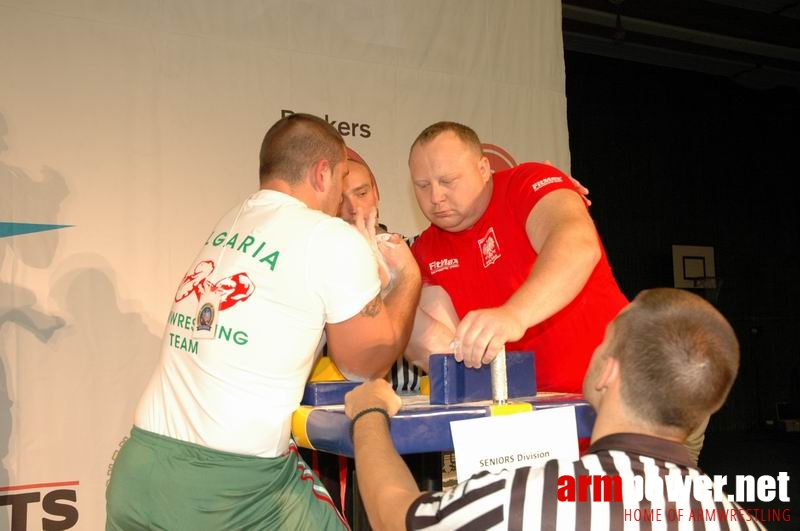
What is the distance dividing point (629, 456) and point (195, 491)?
96 centimetres

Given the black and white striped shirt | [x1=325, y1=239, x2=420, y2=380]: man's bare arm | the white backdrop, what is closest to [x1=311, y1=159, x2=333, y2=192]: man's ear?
[x1=325, y1=239, x2=420, y2=380]: man's bare arm

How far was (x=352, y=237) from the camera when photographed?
179 cm

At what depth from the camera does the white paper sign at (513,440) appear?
1355mm

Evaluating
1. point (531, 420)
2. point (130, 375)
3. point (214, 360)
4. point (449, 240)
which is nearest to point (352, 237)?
point (214, 360)

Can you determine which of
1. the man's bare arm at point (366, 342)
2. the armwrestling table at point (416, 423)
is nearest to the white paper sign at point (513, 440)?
the armwrestling table at point (416, 423)

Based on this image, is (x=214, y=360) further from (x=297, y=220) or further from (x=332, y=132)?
(x=332, y=132)

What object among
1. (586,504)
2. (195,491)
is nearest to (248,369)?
(195,491)

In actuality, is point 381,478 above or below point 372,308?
below

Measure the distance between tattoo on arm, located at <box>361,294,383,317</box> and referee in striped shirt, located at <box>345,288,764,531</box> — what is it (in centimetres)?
54

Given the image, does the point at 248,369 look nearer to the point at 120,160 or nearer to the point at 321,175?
the point at 321,175

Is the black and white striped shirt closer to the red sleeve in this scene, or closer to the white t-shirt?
the white t-shirt

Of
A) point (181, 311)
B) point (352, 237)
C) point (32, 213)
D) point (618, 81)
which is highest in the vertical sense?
point (618, 81)

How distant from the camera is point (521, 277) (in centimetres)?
240

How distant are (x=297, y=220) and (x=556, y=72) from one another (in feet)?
10.8
